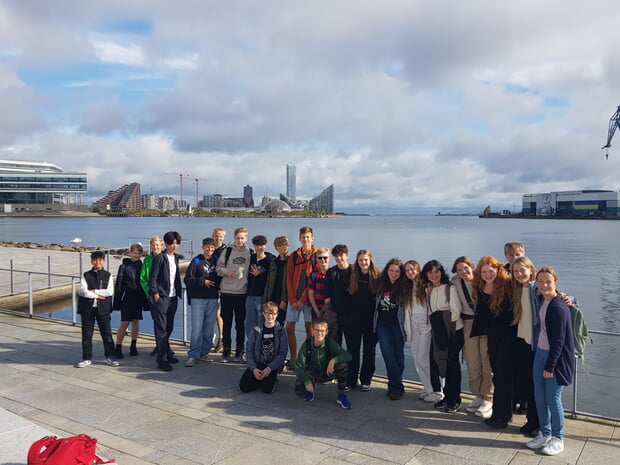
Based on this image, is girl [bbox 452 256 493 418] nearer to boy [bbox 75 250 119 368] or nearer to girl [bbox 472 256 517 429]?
girl [bbox 472 256 517 429]

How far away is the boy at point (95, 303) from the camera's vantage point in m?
6.73

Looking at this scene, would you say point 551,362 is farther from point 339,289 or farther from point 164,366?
point 164,366

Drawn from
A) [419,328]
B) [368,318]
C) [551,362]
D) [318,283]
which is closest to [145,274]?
[318,283]

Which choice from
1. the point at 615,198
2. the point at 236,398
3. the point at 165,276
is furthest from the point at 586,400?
the point at 615,198

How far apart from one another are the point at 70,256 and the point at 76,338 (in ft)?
67.7

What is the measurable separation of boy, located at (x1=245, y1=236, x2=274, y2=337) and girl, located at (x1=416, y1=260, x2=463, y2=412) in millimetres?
2284

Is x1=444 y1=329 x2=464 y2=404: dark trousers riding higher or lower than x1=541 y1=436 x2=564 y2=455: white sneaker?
higher

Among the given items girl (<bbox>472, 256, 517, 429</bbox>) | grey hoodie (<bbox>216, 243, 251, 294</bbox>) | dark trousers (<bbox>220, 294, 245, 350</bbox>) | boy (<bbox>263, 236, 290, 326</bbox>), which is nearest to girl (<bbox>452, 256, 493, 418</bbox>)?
girl (<bbox>472, 256, 517, 429</bbox>)

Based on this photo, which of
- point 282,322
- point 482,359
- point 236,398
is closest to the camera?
point 482,359

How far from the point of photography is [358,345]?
5.90 m

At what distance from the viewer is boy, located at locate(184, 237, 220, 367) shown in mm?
6836

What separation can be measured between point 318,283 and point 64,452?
3.33 meters

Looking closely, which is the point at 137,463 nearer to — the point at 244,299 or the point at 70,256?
the point at 244,299

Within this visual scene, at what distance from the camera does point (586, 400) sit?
32.2 feet
